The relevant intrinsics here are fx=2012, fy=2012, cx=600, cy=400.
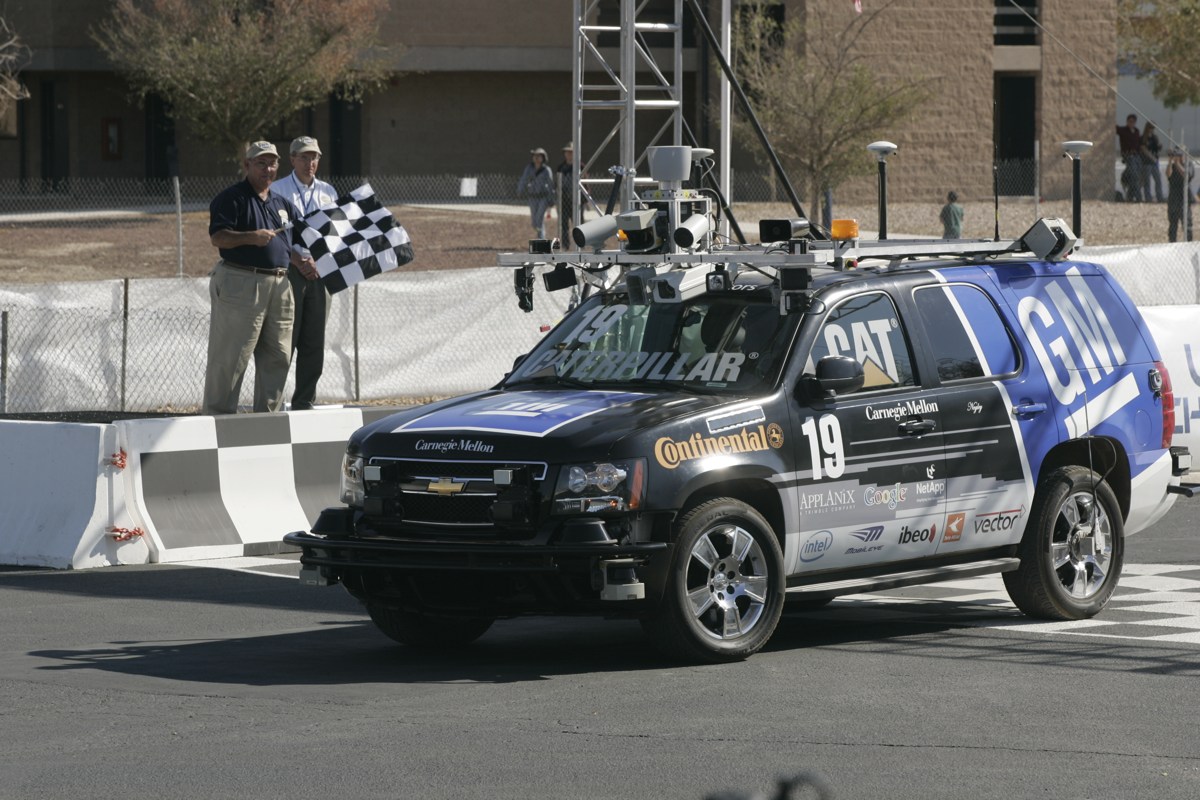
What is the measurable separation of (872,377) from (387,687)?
2.71 metres

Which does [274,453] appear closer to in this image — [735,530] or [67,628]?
[67,628]

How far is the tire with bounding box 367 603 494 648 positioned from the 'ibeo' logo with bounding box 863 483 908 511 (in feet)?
5.95

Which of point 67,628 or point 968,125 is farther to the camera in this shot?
point 968,125

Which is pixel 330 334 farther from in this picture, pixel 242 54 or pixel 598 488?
pixel 242 54

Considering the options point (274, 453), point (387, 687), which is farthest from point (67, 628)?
point (274, 453)

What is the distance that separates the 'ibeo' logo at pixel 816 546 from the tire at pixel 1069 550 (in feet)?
4.06

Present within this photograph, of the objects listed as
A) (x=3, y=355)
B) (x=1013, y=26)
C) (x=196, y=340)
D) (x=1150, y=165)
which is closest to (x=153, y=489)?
(x=3, y=355)

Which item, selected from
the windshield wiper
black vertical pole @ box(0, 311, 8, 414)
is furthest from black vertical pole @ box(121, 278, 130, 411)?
the windshield wiper

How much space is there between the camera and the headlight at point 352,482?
8.88 metres

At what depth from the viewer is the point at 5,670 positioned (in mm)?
8562

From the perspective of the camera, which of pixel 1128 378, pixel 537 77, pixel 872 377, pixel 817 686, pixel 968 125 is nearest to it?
pixel 817 686

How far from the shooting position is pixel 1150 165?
1818 inches

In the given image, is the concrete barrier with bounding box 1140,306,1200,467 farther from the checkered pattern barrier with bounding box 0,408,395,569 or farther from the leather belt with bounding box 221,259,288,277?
the checkered pattern barrier with bounding box 0,408,395,569

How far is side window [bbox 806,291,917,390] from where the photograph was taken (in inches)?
365
